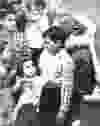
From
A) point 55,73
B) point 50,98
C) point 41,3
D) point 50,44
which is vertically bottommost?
point 50,98

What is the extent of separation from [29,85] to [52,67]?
17cm

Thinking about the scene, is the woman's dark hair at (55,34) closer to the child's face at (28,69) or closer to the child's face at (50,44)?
the child's face at (50,44)

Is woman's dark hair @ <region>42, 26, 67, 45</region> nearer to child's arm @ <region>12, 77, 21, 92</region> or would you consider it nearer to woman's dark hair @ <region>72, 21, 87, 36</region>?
woman's dark hair @ <region>72, 21, 87, 36</region>

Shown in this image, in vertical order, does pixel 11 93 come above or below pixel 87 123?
above

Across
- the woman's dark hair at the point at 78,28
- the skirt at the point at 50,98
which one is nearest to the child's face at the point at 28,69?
the skirt at the point at 50,98

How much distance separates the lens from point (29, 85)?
44.5 inches

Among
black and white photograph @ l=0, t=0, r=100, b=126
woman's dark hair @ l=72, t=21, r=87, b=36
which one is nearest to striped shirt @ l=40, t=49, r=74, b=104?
black and white photograph @ l=0, t=0, r=100, b=126

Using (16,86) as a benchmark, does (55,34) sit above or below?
above

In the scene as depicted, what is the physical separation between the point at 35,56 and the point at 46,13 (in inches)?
10.3

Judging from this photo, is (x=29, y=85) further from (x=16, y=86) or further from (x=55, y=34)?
(x=55, y=34)

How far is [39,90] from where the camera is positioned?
1120mm

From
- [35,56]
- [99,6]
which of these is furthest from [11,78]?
[99,6]

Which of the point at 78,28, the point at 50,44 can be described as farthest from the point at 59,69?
the point at 78,28

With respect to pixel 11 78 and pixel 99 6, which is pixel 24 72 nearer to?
pixel 11 78
